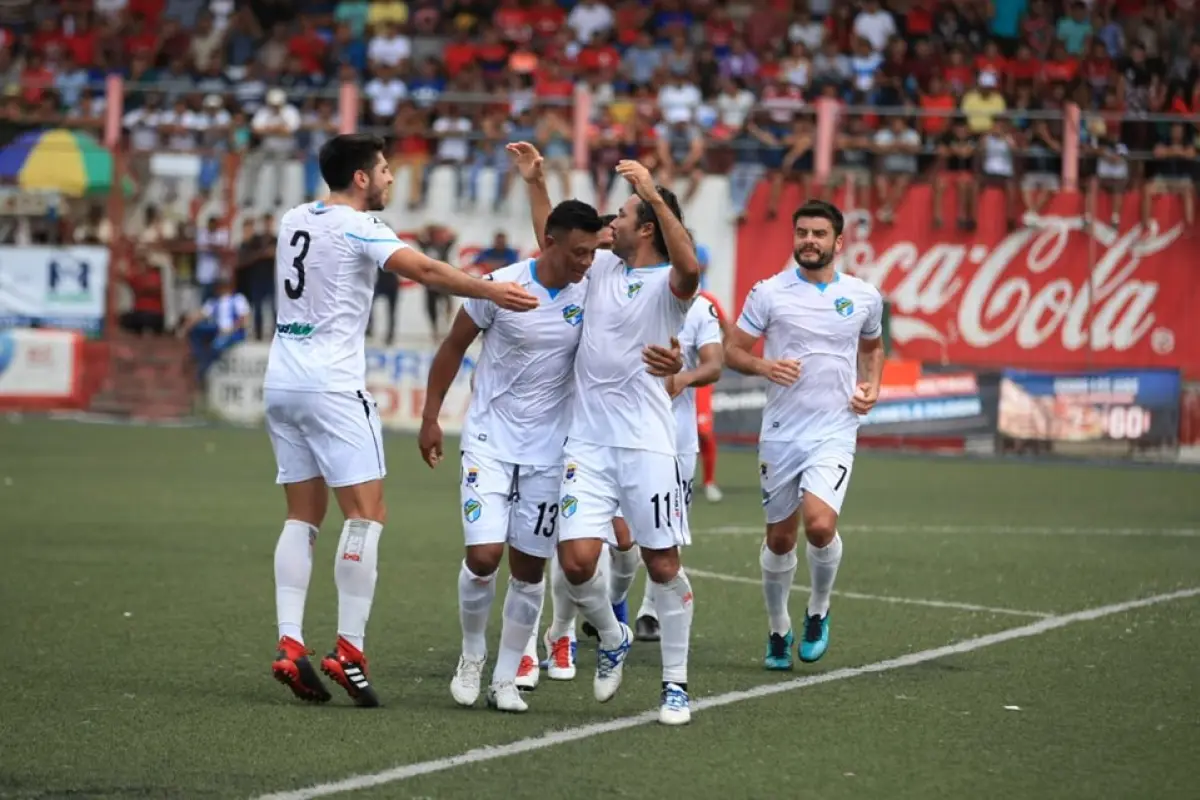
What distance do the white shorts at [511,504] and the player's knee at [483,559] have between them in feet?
0.10

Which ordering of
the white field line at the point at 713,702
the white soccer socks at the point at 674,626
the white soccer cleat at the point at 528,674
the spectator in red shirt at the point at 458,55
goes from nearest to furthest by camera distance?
the white field line at the point at 713,702, the white soccer socks at the point at 674,626, the white soccer cleat at the point at 528,674, the spectator in red shirt at the point at 458,55

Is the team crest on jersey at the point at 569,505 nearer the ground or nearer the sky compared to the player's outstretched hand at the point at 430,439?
nearer the ground

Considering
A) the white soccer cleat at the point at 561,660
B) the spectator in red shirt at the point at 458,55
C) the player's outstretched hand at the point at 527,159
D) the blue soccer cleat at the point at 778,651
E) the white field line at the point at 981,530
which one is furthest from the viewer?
the spectator in red shirt at the point at 458,55

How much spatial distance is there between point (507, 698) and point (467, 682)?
0.21 metres

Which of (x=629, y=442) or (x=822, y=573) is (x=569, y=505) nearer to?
(x=629, y=442)

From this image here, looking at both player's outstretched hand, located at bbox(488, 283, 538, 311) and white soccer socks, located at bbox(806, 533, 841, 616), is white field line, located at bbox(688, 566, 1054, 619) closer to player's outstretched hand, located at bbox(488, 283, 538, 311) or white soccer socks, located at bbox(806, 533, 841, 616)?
white soccer socks, located at bbox(806, 533, 841, 616)

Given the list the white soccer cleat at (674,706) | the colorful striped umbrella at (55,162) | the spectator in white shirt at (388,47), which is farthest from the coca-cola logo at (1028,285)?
the white soccer cleat at (674,706)

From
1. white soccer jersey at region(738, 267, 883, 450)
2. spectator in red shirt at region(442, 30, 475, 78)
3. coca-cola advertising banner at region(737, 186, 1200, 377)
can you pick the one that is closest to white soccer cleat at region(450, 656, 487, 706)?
white soccer jersey at region(738, 267, 883, 450)

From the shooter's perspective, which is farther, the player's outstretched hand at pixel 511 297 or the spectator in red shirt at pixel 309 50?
the spectator in red shirt at pixel 309 50

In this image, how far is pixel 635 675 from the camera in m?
9.02

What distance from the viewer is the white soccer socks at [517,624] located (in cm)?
803

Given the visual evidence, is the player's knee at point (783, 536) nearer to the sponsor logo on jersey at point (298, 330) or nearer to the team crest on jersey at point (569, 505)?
the team crest on jersey at point (569, 505)

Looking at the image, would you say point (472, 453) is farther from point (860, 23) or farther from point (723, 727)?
point (860, 23)

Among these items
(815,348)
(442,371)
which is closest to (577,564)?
(442,371)
